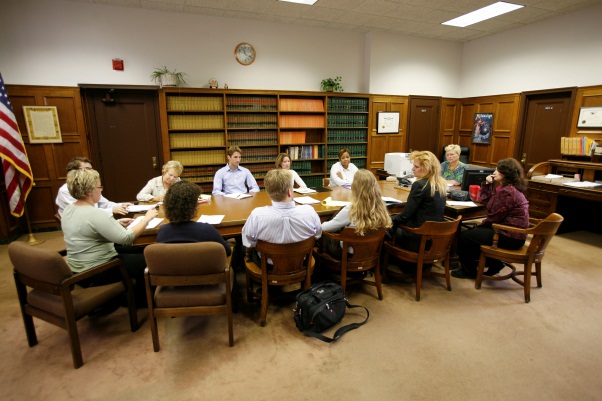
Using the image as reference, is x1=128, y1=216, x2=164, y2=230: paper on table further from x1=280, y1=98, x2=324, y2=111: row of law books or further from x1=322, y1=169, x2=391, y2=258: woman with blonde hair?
x1=280, y1=98, x2=324, y2=111: row of law books

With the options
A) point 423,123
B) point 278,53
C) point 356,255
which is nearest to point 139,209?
point 356,255

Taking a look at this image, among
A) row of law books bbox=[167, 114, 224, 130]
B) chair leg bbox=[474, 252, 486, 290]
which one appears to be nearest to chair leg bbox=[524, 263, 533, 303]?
chair leg bbox=[474, 252, 486, 290]

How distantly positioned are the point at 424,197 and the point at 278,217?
4.53 feet

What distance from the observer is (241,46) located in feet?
17.5

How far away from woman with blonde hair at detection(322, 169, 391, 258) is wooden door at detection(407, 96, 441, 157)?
4.56m

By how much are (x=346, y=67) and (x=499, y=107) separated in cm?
301

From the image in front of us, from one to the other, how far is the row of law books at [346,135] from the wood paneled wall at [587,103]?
3.26m

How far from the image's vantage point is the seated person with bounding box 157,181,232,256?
6.49 feet

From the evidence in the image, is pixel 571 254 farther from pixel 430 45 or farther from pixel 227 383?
pixel 430 45

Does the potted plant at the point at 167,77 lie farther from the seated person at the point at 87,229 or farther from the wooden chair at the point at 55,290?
the wooden chair at the point at 55,290

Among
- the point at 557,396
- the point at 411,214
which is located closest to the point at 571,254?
the point at 411,214

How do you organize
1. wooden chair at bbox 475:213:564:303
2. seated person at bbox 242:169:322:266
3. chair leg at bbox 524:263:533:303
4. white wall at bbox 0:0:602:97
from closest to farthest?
seated person at bbox 242:169:322:266 < wooden chair at bbox 475:213:564:303 < chair leg at bbox 524:263:533:303 < white wall at bbox 0:0:602:97

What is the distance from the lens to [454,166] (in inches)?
171

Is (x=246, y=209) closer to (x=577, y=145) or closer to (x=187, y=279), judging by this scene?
(x=187, y=279)
